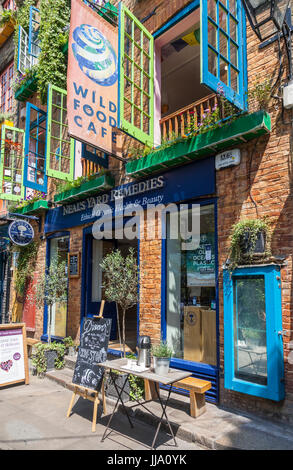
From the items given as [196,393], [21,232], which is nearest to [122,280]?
[196,393]

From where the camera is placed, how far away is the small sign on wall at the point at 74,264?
8039 mm

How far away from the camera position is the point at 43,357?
23.0ft

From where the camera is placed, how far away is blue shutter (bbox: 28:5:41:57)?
10.2m

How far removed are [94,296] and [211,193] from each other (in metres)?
4.14

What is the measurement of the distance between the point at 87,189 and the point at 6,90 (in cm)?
850

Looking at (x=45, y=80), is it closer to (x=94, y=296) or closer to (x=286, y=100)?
(x=94, y=296)

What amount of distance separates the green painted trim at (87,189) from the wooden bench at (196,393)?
4.13m

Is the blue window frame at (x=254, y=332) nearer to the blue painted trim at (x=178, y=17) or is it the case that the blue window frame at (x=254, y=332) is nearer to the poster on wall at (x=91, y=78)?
the poster on wall at (x=91, y=78)

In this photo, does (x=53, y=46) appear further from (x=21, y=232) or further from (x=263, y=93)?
(x=263, y=93)

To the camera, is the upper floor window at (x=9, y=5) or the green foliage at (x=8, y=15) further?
the upper floor window at (x=9, y=5)

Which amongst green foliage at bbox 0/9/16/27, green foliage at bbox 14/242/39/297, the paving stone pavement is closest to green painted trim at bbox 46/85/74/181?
green foliage at bbox 14/242/39/297

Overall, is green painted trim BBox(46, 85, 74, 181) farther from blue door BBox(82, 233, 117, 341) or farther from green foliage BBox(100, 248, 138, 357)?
green foliage BBox(100, 248, 138, 357)

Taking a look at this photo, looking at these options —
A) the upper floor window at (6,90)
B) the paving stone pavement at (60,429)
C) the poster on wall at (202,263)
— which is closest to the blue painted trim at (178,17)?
the poster on wall at (202,263)

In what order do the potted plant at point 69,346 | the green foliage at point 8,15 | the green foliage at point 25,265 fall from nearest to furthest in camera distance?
the potted plant at point 69,346 < the green foliage at point 25,265 < the green foliage at point 8,15
